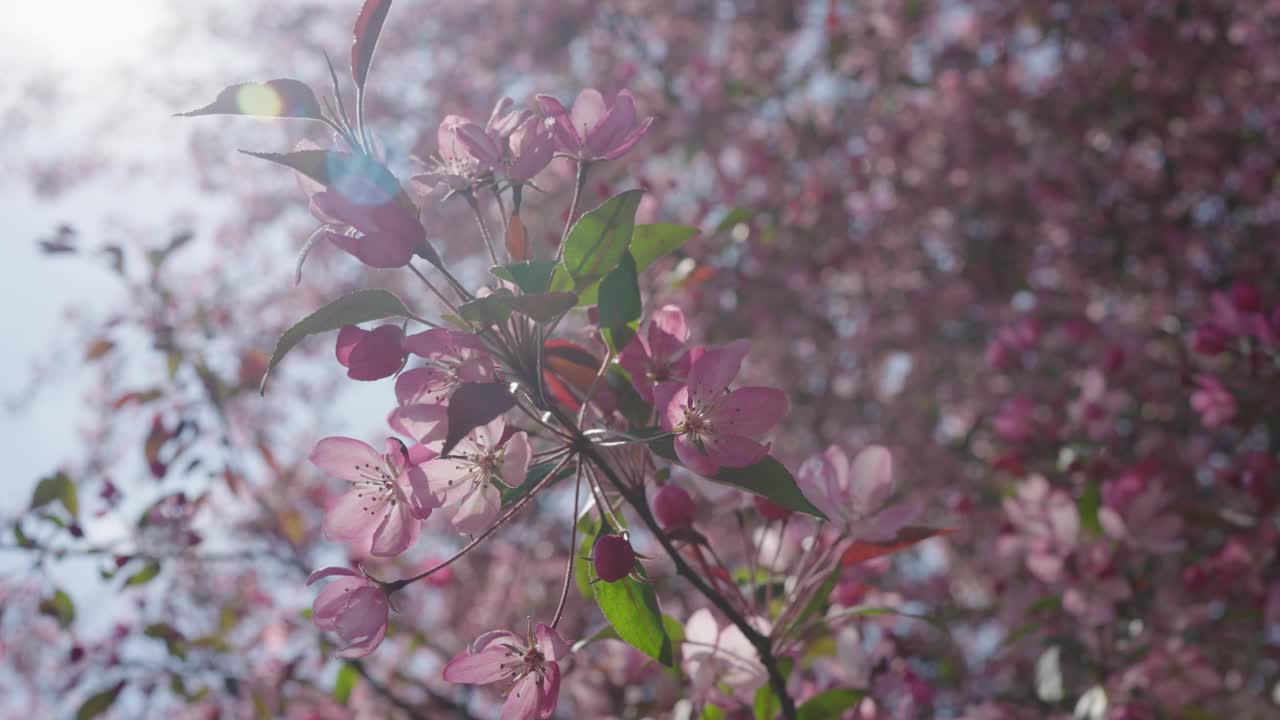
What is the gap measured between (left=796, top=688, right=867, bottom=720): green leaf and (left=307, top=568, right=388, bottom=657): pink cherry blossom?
63cm

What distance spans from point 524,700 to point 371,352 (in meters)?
0.41

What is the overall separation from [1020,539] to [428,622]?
3430 mm

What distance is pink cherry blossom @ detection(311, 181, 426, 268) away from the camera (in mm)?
855

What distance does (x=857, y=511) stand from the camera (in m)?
1.23

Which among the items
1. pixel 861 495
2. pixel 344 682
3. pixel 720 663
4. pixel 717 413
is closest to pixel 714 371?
pixel 717 413

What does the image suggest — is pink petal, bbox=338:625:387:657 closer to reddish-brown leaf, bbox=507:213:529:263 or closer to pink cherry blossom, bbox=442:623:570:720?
pink cherry blossom, bbox=442:623:570:720

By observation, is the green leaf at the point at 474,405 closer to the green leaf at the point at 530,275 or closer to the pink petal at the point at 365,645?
the green leaf at the point at 530,275

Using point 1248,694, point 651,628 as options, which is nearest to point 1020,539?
point 1248,694

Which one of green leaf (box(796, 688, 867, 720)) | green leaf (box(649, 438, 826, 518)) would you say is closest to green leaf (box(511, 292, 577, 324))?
green leaf (box(649, 438, 826, 518))

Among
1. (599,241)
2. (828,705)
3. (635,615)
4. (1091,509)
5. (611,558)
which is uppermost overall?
(599,241)

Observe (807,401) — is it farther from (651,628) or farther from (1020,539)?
(651,628)

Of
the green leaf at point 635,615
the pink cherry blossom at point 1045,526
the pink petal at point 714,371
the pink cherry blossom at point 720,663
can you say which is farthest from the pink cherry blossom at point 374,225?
the pink cherry blossom at point 1045,526

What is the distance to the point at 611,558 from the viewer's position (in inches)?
35.8

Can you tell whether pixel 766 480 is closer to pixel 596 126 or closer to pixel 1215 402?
pixel 596 126
